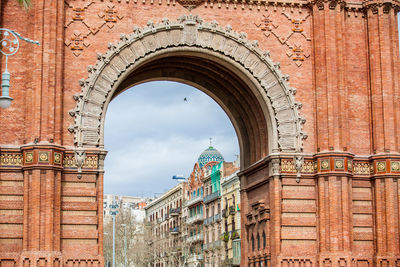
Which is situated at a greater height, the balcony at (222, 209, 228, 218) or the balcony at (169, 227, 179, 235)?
the balcony at (222, 209, 228, 218)

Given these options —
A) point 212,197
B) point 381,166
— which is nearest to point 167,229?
point 212,197

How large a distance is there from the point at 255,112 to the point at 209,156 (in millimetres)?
53288

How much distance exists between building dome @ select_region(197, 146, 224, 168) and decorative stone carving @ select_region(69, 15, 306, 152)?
5366cm

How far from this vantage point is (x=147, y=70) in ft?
102

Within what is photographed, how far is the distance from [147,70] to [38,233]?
9110mm

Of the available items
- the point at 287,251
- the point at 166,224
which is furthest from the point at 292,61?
the point at 166,224

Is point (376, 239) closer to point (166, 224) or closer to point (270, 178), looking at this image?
point (270, 178)

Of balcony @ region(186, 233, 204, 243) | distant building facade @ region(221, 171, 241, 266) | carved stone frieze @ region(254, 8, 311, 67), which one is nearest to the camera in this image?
carved stone frieze @ region(254, 8, 311, 67)

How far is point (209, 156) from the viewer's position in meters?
83.4

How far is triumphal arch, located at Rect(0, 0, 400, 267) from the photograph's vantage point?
25.8 meters

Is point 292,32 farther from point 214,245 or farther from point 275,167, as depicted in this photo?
point 214,245

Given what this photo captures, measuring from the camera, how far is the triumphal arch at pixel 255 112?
25.8 meters

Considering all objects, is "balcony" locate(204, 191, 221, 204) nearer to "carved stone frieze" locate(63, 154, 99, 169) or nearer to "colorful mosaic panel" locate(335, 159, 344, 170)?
"colorful mosaic panel" locate(335, 159, 344, 170)

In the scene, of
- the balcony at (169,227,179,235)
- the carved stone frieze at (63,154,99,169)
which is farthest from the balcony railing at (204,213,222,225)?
the carved stone frieze at (63,154,99,169)
